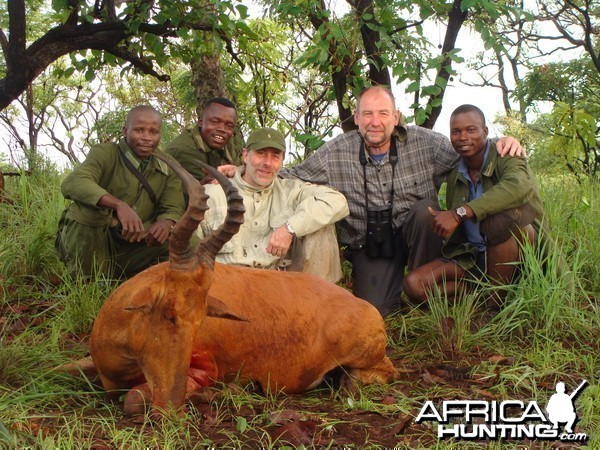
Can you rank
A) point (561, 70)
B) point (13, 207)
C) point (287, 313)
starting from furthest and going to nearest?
point (561, 70) < point (13, 207) < point (287, 313)

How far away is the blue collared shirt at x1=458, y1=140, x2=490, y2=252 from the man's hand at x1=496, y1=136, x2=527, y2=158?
0.35 ft

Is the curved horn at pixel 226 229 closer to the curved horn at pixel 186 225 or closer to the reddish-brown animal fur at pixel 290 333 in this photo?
the curved horn at pixel 186 225

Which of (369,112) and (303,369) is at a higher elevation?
(369,112)

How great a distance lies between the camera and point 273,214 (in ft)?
20.6

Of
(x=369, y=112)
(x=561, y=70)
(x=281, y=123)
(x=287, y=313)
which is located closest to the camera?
(x=287, y=313)

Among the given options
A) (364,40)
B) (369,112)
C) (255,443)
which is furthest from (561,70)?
(255,443)

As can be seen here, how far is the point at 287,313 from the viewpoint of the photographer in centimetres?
484

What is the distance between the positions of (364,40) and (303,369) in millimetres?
4344

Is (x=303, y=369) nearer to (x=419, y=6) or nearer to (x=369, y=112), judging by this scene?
(x=369, y=112)

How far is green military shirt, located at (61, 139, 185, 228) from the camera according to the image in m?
6.35

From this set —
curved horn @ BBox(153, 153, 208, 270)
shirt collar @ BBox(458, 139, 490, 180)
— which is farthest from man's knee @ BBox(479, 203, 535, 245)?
curved horn @ BBox(153, 153, 208, 270)

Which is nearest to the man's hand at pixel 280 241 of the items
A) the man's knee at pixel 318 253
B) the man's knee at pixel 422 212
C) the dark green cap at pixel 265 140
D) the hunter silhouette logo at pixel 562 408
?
the man's knee at pixel 318 253

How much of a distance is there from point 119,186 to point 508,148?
339 centimetres

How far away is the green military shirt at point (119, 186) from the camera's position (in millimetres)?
6352
